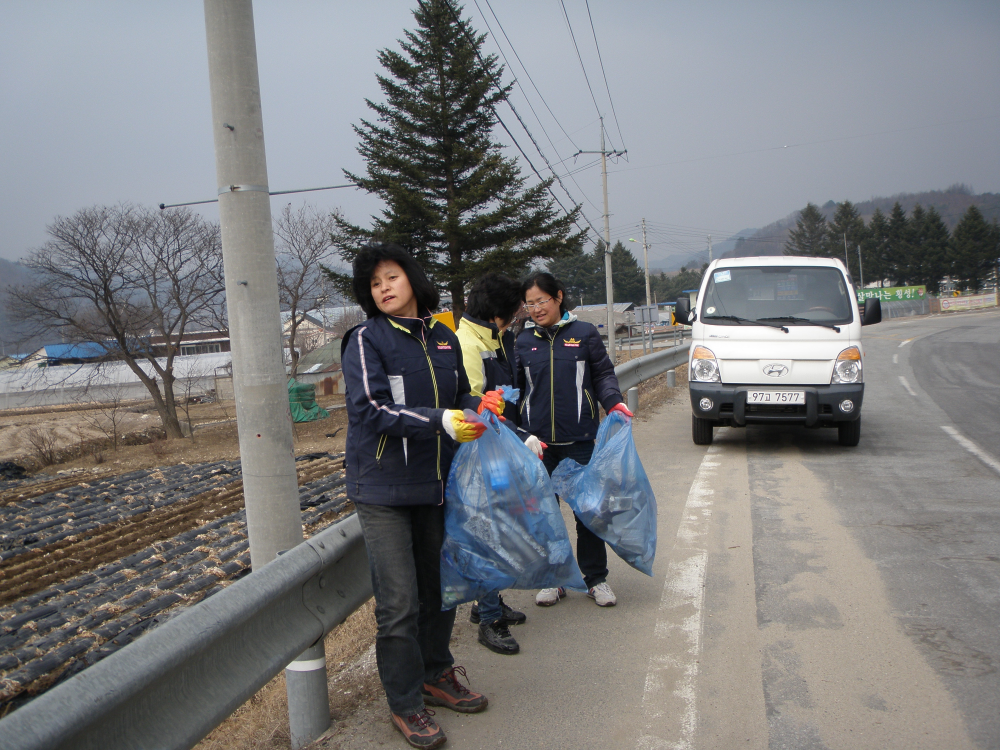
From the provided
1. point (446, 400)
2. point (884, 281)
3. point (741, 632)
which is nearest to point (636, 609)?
point (741, 632)

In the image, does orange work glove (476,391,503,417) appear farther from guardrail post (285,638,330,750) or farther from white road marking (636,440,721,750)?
white road marking (636,440,721,750)

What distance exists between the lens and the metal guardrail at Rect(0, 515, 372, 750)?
1.70 meters

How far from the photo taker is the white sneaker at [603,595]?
4.12 m

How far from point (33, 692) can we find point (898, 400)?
12.6m

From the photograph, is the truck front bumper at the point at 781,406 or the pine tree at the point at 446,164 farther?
the pine tree at the point at 446,164

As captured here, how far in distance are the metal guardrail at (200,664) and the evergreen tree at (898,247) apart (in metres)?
112

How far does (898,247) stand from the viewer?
333 ft

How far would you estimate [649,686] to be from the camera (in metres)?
3.20

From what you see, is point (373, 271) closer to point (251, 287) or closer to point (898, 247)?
point (251, 287)

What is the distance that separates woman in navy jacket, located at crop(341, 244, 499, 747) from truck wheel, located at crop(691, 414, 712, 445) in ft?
20.4

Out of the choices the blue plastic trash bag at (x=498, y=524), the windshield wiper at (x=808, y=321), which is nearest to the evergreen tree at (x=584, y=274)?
the windshield wiper at (x=808, y=321)

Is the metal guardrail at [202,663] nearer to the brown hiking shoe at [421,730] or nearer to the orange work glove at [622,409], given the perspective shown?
the brown hiking shoe at [421,730]

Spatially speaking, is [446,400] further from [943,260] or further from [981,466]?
[943,260]

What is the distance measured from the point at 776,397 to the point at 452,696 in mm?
5984
